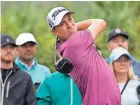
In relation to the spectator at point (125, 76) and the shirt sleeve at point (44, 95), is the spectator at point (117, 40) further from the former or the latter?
the shirt sleeve at point (44, 95)

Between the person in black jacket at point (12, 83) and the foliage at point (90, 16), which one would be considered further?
the foliage at point (90, 16)

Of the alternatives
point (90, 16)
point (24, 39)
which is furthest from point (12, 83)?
point (90, 16)

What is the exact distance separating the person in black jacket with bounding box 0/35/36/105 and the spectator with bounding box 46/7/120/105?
1.74 metres

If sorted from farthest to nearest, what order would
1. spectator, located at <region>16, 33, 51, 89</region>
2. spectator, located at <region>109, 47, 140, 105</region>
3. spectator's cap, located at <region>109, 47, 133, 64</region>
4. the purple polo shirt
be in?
spectator, located at <region>16, 33, 51, 89</region> → spectator's cap, located at <region>109, 47, 133, 64</region> → spectator, located at <region>109, 47, 140, 105</region> → the purple polo shirt

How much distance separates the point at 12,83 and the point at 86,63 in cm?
208

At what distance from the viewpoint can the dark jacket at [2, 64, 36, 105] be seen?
737 centimetres

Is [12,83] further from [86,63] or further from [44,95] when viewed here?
[86,63]

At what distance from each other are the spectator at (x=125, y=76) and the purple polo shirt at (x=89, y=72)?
5.41 ft

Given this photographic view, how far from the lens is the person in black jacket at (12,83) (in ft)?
24.2

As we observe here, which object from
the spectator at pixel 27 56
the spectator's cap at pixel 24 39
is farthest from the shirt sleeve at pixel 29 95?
the spectator's cap at pixel 24 39

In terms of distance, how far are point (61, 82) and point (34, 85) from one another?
1572 millimetres

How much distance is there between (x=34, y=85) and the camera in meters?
8.05

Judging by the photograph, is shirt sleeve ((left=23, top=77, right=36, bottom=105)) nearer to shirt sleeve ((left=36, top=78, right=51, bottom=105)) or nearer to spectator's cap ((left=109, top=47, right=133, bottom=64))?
shirt sleeve ((left=36, top=78, right=51, bottom=105))

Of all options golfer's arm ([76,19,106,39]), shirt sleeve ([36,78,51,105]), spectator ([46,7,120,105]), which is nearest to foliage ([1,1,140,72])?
shirt sleeve ([36,78,51,105])
